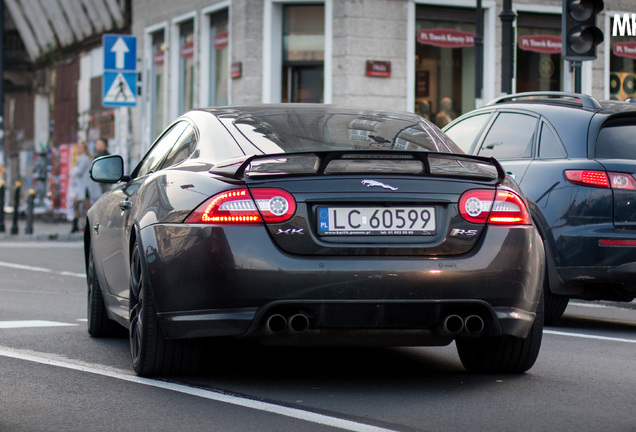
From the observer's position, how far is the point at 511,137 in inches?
370

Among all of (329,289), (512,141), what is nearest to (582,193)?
(512,141)

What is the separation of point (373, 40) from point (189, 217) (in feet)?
55.7

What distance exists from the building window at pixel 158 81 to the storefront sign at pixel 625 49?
9.62 m

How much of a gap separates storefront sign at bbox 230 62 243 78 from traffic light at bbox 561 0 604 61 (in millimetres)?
11138

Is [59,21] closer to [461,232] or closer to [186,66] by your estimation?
[186,66]

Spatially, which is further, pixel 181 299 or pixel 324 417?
pixel 181 299

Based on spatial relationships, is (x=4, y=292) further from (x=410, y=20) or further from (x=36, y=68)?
(x=36, y=68)

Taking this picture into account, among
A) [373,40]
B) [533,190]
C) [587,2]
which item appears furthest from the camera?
[373,40]

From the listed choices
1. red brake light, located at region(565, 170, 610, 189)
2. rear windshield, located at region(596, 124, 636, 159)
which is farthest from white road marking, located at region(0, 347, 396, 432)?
rear windshield, located at region(596, 124, 636, 159)

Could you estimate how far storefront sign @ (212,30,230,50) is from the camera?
23953mm

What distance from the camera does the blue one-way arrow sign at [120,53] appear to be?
20.9m

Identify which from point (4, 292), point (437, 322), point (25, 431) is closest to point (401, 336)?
point (437, 322)

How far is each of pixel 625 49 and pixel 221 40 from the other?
805 cm

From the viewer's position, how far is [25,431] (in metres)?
4.77
